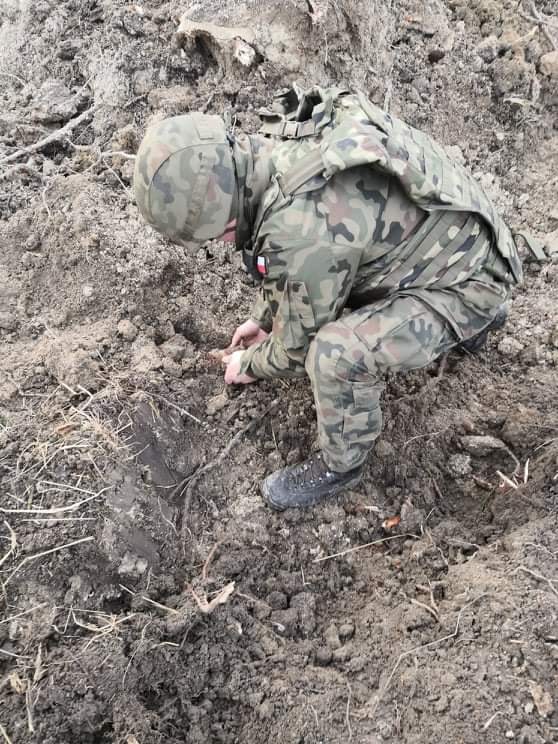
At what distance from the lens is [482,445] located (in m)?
2.79

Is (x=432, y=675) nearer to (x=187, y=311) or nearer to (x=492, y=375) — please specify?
(x=492, y=375)

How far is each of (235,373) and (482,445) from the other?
122cm

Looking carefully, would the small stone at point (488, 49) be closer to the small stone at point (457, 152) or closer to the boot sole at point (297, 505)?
the small stone at point (457, 152)

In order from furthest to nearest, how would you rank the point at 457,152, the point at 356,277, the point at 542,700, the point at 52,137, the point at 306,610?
the point at 457,152 → the point at 52,137 → the point at 306,610 → the point at 356,277 → the point at 542,700

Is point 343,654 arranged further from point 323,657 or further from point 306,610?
point 306,610

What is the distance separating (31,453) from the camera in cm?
238

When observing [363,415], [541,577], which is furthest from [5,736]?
[541,577]

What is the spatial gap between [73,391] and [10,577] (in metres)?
0.80

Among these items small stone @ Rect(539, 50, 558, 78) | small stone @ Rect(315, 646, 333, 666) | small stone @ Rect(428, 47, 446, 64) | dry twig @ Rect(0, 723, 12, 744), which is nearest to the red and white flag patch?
small stone @ Rect(315, 646, 333, 666)

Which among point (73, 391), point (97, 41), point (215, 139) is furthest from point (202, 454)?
point (97, 41)

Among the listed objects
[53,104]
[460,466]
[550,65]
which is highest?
[550,65]

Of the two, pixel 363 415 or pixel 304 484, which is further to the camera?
pixel 304 484

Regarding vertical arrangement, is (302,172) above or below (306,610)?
above

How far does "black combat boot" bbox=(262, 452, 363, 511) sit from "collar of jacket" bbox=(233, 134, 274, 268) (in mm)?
1109
